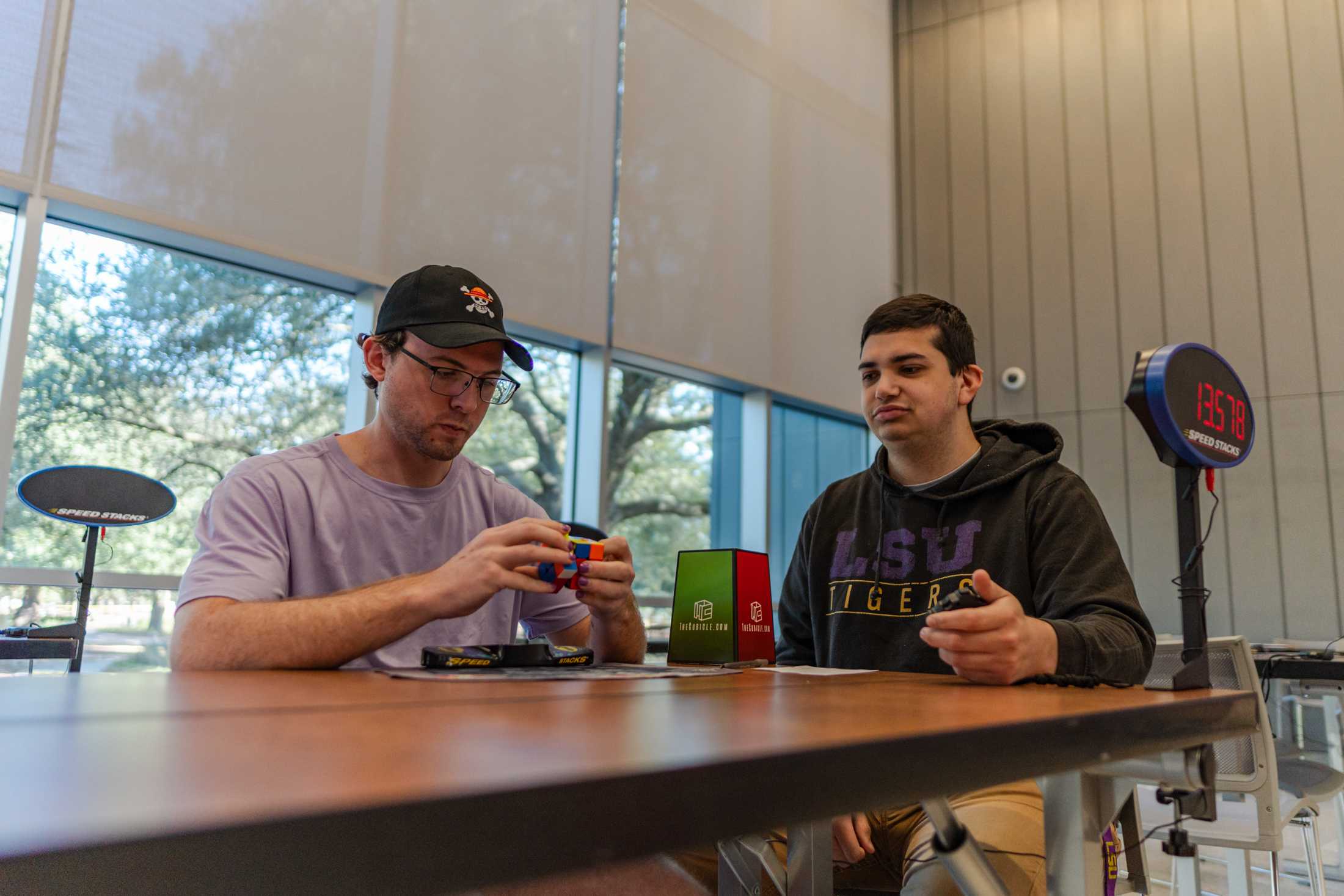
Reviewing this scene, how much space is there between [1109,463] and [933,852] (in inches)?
186

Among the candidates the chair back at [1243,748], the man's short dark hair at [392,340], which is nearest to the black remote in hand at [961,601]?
the man's short dark hair at [392,340]

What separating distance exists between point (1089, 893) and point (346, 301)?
342cm

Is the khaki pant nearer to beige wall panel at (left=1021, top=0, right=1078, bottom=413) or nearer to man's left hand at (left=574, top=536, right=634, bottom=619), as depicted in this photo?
man's left hand at (left=574, top=536, right=634, bottom=619)

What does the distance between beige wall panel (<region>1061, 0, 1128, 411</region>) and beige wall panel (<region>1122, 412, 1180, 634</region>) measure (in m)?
0.40

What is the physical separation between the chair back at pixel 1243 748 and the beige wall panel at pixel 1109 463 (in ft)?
10.3

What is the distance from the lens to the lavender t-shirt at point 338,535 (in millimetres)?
1271

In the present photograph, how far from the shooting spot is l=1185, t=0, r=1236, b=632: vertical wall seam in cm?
477

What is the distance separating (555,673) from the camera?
3.44 feet

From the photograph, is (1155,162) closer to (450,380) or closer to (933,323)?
Result: (933,323)

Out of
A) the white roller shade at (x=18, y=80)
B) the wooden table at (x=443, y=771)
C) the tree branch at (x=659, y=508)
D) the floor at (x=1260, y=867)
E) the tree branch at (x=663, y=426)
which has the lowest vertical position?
the floor at (x=1260, y=867)

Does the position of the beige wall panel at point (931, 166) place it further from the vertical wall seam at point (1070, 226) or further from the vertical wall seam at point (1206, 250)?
the vertical wall seam at point (1206, 250)

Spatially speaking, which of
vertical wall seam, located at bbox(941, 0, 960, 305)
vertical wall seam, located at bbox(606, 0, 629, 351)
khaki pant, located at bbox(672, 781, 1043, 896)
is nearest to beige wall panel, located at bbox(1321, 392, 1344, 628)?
vertical wall seam, located at bbox(941, 0, 960, 305)

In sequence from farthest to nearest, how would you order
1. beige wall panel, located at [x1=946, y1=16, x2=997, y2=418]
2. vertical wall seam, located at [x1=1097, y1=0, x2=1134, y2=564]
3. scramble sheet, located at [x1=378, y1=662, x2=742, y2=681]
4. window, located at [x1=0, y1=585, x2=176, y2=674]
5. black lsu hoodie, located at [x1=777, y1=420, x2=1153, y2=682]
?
beige wall panel, located at [x1=946, y1=16, x2=997, y2=418] < vertical wall seam, located at [x1=1097, y1=0, x2=1134, y2=564] < window, located at [x1=0, y1=585, x2=176, y2=674] < black lsu hoodie, located at [x1=777, y1=420, x2=1153, y2=682] < scramble sheet, located at [x1=378, y1=662, x2=742, y2=681]

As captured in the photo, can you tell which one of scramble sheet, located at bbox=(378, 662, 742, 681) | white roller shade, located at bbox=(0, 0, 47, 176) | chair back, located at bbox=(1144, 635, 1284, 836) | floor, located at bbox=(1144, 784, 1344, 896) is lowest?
floor, located at bbox=(1144, 784, 1344, 896)
